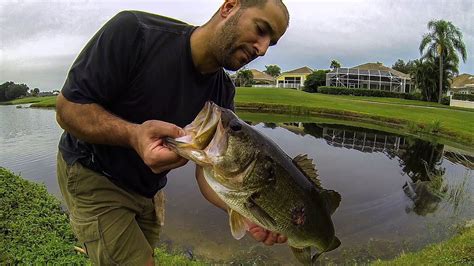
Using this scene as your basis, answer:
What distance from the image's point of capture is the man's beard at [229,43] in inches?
93.0

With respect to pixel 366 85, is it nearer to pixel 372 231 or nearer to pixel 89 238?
pixel 372 231

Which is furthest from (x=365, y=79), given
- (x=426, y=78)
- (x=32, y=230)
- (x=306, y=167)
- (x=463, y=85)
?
(x=306, y=167)

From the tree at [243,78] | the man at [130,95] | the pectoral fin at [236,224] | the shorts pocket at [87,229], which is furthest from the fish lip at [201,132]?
the tree at [243,78]

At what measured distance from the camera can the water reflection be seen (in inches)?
436

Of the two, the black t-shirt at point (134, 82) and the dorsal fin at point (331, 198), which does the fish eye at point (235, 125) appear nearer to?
the black t-shirt at point (134, 82)

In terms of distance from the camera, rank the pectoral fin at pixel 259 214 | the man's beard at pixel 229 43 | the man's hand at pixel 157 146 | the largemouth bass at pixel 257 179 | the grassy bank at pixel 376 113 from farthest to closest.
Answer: the grassy bank at pixel 376 113 < the man's beard at pixel 229 43 < the pectoral fin at pixel 259 214 < the largemouth bass at pixel 257 179 < the man's hand at pixel 157 146

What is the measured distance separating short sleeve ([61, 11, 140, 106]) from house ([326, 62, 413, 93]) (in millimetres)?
66980

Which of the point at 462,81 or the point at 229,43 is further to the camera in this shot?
the point at 462,81

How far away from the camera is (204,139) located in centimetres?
184

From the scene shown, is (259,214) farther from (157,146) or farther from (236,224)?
(157,146)

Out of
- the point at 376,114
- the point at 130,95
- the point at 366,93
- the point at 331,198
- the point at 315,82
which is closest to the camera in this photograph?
the point at 130,95

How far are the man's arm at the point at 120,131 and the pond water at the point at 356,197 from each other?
16.9ft

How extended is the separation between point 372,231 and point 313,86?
2326 inches

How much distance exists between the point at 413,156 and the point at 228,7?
18419 millimetres
